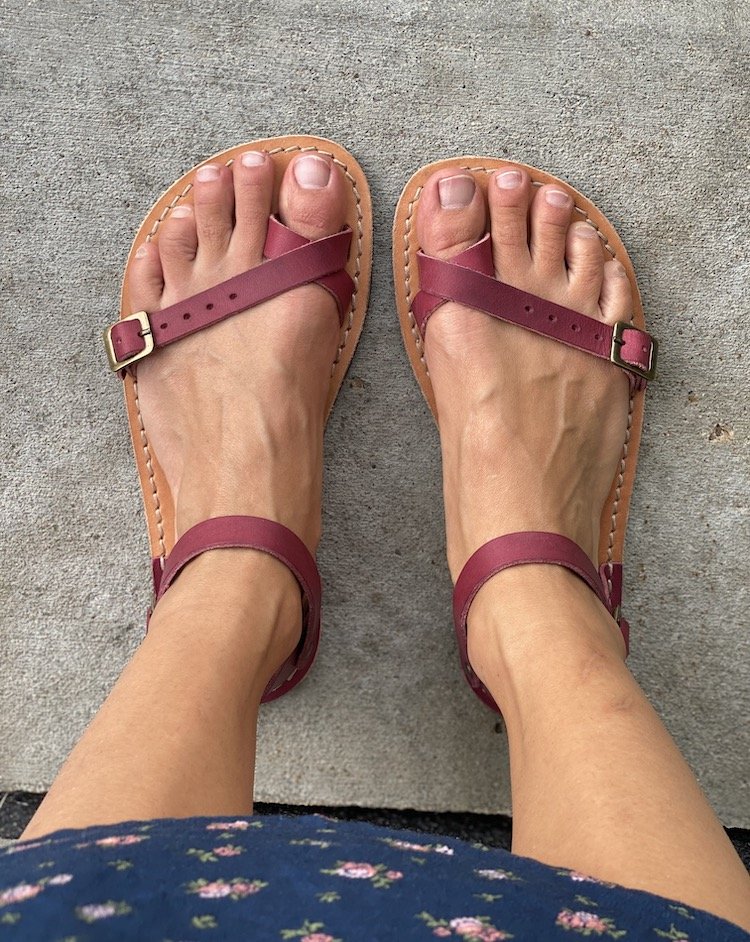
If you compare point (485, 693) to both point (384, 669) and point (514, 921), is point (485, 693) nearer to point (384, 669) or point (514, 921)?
point (384, 669)

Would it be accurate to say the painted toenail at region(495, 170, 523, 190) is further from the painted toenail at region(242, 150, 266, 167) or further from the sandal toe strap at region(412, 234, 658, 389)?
the painted toenail at region(242, 150, 266, 167)

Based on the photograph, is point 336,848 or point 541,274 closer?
point 336,848

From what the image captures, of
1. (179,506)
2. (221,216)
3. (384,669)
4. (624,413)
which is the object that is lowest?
(384,669)

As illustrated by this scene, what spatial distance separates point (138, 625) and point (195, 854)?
0.54 metres

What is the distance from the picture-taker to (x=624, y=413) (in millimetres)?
897

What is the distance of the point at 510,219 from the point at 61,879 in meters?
0.76

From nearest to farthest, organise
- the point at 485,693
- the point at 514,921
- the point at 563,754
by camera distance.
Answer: the point at 514,921, the point at 563,754, the point at 485,693

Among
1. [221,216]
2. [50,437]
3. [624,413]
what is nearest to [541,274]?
[624,413]

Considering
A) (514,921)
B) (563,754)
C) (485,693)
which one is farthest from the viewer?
(485,693)

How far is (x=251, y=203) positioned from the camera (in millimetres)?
859

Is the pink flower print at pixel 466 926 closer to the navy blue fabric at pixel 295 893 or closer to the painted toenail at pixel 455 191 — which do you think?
the navy blue fabric at pixel 295 893

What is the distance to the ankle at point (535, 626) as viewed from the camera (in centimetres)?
70

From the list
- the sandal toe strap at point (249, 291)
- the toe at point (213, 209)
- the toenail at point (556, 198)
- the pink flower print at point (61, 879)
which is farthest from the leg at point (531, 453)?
the pink flower print at point (61, 879)

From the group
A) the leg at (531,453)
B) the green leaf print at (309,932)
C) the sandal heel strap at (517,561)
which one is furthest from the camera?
the sandal heel strap at (517,561)
